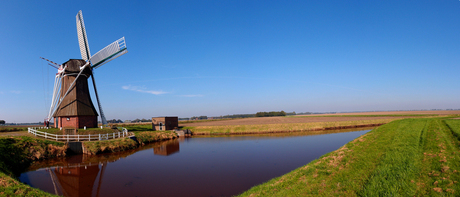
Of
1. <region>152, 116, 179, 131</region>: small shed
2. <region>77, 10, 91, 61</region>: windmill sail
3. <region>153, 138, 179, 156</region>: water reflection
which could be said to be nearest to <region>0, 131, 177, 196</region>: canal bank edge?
<region>153, 138, 179, 156</region>: water reflection

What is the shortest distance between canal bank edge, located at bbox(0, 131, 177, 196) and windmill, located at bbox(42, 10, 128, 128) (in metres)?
6.94

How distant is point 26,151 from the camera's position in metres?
16.5

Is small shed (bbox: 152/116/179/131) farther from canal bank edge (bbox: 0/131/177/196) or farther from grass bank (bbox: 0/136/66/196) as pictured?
grass bank (bbox: 0/136/66/196)

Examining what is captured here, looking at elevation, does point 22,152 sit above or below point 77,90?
below

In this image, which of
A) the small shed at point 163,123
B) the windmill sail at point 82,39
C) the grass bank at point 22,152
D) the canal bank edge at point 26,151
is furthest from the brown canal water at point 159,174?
the small shed at point 163,123

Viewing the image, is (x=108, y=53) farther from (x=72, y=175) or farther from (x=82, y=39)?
(x=72, y=175)

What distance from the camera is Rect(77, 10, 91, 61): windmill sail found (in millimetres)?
28208

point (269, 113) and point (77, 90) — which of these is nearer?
point (77, 90)

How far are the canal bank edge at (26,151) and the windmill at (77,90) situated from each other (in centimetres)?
694

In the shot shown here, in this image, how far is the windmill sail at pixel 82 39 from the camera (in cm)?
2821

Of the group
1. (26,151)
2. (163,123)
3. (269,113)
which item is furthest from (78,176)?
(269,113)

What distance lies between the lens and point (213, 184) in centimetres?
1103

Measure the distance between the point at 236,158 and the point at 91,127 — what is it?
20.6 metres

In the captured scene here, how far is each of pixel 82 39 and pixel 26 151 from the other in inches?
718
